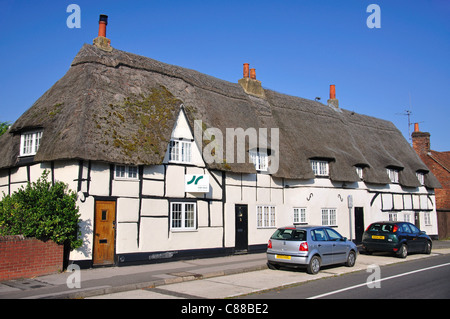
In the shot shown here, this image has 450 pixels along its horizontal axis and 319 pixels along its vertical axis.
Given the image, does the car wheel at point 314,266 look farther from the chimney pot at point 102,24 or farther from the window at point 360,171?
the window at point 360,171

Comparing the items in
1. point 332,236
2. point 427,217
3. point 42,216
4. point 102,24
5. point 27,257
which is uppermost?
point 102,24

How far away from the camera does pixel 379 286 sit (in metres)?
11.2

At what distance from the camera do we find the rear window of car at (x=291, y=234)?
13513mm

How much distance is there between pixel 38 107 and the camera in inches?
640

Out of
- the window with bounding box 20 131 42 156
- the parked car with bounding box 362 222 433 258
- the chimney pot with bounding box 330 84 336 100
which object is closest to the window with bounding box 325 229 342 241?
the parked car with bounding box 362 222 433 258

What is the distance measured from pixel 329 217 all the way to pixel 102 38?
51.1ft

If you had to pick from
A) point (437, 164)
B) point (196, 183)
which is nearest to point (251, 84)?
point (196, 183)

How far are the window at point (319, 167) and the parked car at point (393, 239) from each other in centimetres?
488

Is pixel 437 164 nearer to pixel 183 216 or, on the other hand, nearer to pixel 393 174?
pixel 393 174

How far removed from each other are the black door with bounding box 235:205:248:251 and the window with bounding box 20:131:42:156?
30.3ft

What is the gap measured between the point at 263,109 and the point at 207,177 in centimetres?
798

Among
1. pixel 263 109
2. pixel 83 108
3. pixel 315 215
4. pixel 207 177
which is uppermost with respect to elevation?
pixel 263 109
